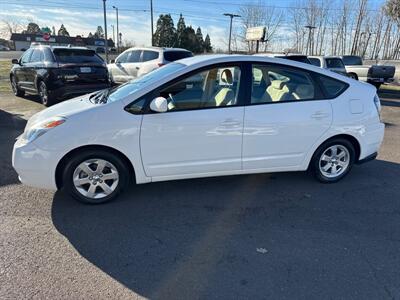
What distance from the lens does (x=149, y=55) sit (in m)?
12.3

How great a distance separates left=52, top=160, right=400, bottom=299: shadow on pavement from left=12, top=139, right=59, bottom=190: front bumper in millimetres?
372

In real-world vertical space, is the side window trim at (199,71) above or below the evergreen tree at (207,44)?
below

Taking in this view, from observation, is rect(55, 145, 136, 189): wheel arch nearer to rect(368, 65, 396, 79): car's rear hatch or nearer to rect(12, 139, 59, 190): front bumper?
rect(12, 139, 59, 190): front bumper

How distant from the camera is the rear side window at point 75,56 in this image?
30.7 feet

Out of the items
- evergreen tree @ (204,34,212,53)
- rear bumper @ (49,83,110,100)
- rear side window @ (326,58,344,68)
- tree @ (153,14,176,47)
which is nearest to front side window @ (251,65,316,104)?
rear bumper @ (49,83,110,100)

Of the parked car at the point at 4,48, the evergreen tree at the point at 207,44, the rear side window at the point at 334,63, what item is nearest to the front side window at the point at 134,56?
the rear side window at the point at 334,63

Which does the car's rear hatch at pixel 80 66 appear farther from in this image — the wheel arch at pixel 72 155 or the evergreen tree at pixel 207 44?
the evergreen tree at pixel 207 44

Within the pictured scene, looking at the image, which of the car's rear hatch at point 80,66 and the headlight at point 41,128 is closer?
the headlight at point 41,128

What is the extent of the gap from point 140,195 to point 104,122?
101 cm

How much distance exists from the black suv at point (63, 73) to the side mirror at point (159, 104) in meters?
6.48

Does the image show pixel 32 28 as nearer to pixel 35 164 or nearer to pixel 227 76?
pixel 35 164

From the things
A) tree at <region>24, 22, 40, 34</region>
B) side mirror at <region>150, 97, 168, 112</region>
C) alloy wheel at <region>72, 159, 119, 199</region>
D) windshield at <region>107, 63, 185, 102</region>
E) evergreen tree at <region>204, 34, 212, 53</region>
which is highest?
tree at <region>24, 22, 40, 34</region>

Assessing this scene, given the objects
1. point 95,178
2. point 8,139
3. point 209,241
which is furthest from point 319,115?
point 8,139

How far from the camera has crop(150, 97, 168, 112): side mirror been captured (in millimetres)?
3517
